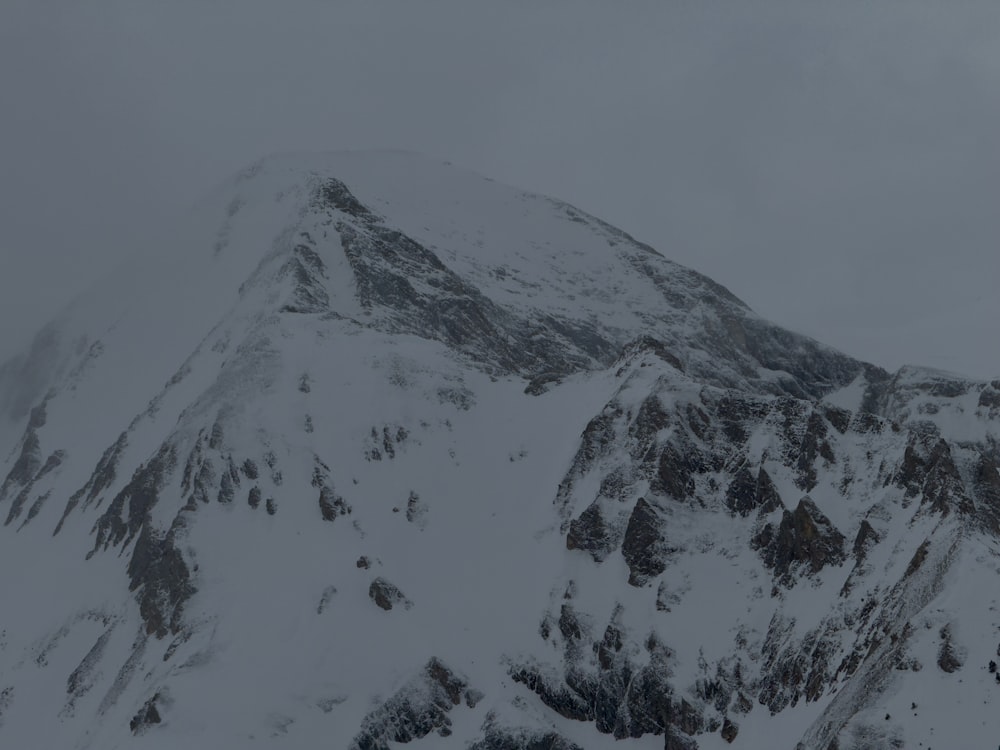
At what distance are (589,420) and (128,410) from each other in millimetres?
81340

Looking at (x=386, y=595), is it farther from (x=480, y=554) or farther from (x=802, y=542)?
(x=802, y=542)

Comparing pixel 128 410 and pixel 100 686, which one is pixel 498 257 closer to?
pixel 128 410

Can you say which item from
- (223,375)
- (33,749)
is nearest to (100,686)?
(33,749)

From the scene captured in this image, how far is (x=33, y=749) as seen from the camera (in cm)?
8788

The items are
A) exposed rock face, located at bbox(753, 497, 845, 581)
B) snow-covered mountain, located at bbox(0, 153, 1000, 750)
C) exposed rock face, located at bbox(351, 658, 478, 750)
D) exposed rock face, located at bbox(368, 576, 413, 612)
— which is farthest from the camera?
exposed rock face, located at bbox(368, 576, 413, 612)

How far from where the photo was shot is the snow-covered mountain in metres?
68.2

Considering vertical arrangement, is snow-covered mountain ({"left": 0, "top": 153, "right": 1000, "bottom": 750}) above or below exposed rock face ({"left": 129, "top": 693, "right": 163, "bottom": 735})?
above

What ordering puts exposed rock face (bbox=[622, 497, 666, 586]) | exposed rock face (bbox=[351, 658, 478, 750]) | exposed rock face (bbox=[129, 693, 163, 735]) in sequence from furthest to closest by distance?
exposed rock face (bbox=[622, 497, 666, 586]), exposed rock face (bbox=[351, 658, 478, 750]), exposed rock face (bbox=[129, 693, 163, 735])

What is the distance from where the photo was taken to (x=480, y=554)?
96.1m

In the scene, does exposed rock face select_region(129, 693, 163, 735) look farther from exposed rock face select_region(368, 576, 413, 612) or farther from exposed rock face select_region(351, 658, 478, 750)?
exposed rock face select_region(368, 576, 413, 612)

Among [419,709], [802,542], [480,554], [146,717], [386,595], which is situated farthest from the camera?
[480,554]

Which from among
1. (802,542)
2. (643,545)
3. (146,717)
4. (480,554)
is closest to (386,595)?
(480,554)

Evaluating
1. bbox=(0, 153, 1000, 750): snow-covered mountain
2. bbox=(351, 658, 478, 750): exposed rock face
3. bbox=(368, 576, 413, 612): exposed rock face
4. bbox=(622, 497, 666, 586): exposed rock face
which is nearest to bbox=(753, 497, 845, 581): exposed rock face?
bbox=(0, 153, 1000, 750): snow-covered mountain

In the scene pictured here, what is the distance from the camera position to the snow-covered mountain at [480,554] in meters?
68.2
